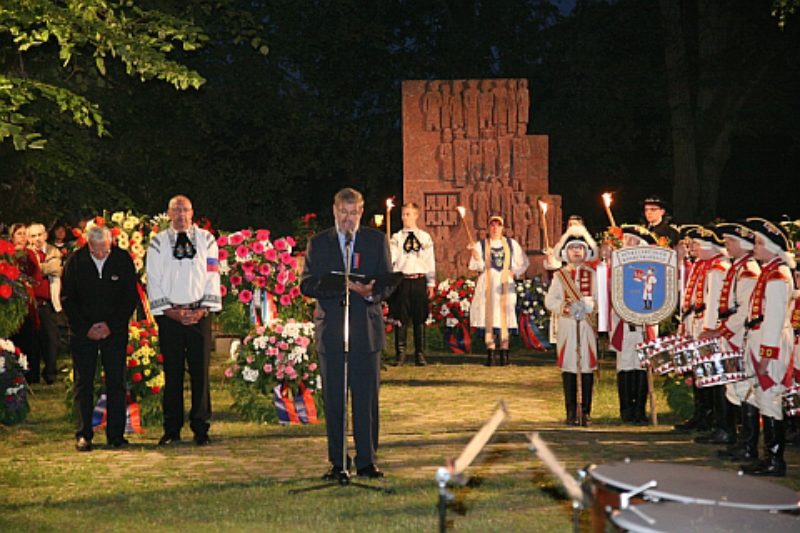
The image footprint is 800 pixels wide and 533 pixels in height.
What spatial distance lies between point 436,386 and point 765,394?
6407 mm

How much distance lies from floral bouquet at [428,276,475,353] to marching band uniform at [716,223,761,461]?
1018cm

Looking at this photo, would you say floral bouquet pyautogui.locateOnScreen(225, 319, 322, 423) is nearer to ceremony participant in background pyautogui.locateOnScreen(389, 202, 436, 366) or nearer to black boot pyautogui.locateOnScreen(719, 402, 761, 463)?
black boot pyautogui.locateOnScreen(719, 402, 761, 463)

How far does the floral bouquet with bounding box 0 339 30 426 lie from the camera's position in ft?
40.5

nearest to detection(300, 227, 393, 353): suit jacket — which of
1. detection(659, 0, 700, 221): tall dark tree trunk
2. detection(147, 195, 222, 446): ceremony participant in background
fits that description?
detection(147, 195, 222, 446): ceremony participant in background

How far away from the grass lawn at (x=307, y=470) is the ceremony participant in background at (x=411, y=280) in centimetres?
345

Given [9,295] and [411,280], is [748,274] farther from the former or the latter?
[411,280]

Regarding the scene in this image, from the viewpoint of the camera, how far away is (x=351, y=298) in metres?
9.01

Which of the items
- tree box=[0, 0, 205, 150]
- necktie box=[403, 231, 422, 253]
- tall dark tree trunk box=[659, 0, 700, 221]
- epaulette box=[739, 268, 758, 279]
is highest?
tall dark tree trunk box=[659, 0, 700, 221]

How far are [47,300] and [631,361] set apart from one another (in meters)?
8.16

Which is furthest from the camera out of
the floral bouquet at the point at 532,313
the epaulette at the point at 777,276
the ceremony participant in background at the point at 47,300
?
the floral bouquet at the point at 532,313

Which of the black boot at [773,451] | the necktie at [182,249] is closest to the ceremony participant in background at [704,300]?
the black boot at [773,451]

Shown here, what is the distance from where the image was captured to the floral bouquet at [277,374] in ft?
40.1

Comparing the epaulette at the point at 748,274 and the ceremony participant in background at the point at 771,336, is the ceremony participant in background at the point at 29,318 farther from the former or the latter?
the ceremony participant in background at the point at 771,336

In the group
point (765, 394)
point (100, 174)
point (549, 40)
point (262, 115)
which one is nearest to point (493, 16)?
point (549, 40)
